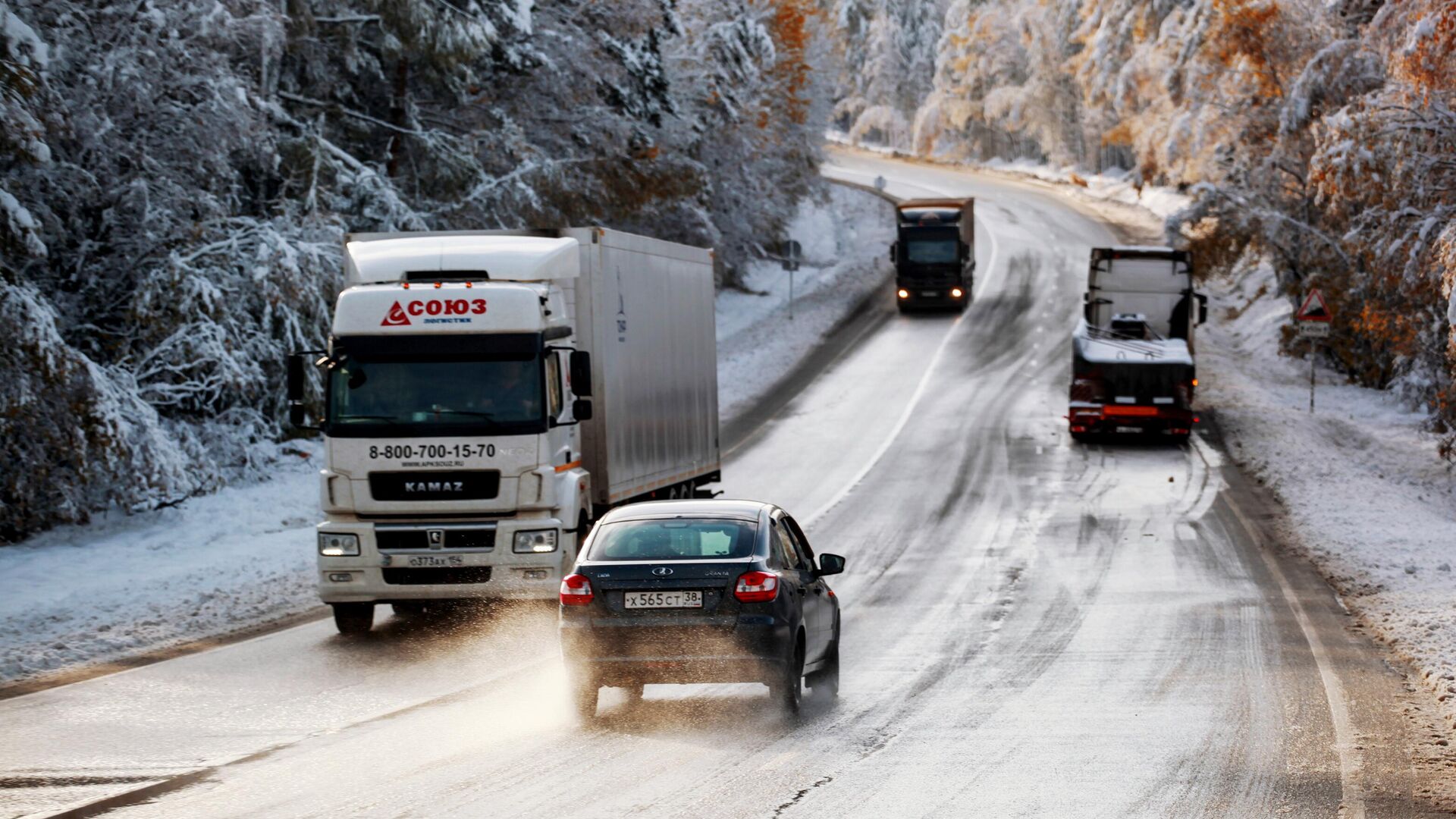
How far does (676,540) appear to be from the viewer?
11414mm

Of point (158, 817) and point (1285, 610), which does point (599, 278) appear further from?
point (158, 817)

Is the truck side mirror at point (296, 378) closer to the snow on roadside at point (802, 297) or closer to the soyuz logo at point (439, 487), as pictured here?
the soyuz logo at point (439, 487)

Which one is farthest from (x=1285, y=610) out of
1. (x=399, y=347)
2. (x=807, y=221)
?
(x=807, y=221)

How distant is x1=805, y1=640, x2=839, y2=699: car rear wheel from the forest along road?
0.24 meters

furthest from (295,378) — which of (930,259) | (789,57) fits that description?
(789,57)

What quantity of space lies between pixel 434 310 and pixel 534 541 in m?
2.28

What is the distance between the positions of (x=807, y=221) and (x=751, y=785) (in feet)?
223

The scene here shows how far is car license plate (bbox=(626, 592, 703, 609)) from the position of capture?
10.9 metres

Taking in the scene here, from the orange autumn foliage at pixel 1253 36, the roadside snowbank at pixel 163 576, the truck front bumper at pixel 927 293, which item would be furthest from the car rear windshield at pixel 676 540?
the truck front bumper at pixel 927 293

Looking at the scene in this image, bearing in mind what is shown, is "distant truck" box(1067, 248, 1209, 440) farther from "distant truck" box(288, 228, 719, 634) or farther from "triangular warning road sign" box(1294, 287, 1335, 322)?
"distant truck" box(288, 228, 719, 634)

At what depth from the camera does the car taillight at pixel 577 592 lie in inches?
434

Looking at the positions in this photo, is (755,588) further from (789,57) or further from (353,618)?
Result: (789,57)

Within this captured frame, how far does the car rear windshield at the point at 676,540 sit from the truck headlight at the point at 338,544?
4054 millimetres

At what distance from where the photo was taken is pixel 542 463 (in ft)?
49.1
